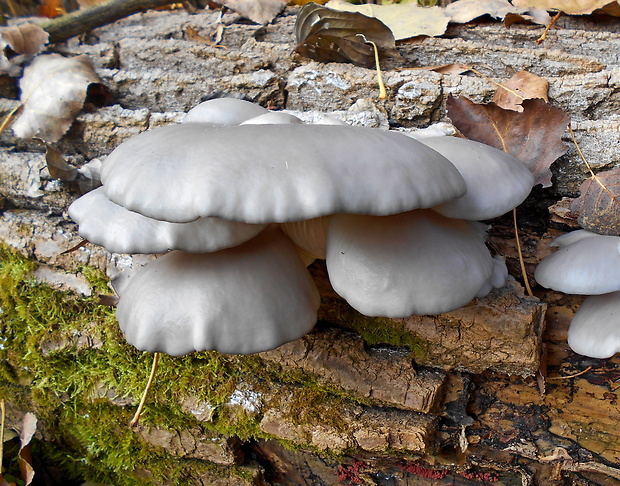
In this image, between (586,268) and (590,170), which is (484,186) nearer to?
(586,268)

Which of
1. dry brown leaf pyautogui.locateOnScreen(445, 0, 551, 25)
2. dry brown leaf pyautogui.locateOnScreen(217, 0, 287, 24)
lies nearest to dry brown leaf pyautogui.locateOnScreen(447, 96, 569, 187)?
dry brown leaf pyautogui.locateOnScreen(445, 0, 551, 25)

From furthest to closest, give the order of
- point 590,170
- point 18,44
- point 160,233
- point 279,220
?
1. point 18,44
2. point 590,170
3. point 160,233
4. point 279,220

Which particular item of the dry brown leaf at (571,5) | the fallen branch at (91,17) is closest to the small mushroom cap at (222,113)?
the fallen branch at (91,17)

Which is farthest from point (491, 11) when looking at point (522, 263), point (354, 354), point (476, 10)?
point (354, 354)

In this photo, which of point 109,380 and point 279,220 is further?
point 109,380

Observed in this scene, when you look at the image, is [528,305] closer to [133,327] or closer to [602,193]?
[602,193]

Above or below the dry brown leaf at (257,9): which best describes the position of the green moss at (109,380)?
below

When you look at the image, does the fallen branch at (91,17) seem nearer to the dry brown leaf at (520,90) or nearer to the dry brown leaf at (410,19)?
the dry brown leaf at (410,19)
